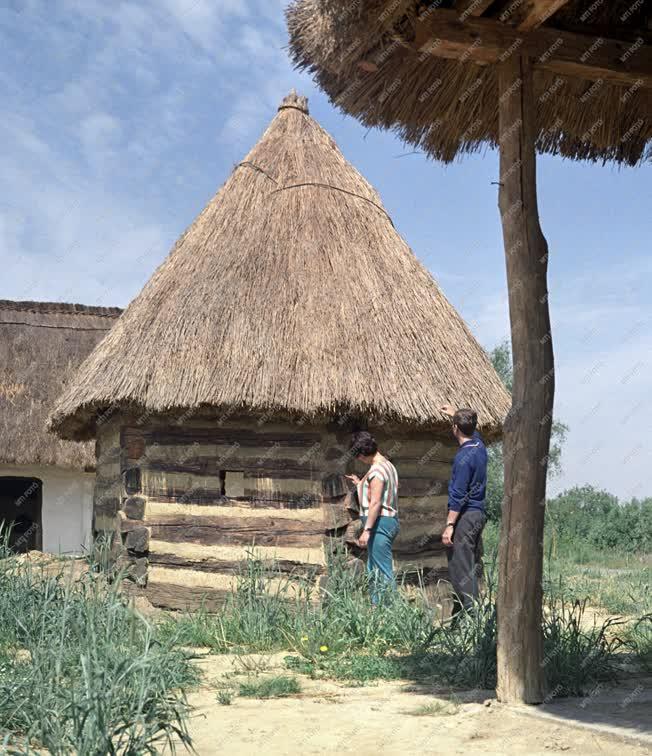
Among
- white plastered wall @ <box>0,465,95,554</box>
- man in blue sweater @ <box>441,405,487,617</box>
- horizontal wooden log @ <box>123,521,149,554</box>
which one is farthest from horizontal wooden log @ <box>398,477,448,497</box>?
white plastered wall @ <box>0,465,95,554</box>

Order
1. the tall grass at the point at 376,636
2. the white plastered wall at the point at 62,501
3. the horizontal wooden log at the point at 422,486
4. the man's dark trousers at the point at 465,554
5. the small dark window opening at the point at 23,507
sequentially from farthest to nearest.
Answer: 1. the small dark window opening at the point at 23,507
2. the white plastered wall at the point at 62,501
3. the horizontal wooden log at the point at 422,486
4. the man's dark trousers at the point at 465,554
5. the tall grass at the point at 376,636

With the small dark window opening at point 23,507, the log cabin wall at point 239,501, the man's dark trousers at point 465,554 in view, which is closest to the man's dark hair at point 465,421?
the man's dark trousers at point 465,554

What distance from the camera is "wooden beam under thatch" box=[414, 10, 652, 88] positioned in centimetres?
459

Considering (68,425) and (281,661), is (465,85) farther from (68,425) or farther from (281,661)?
(68,425)

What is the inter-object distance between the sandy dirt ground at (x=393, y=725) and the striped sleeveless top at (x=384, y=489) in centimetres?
188

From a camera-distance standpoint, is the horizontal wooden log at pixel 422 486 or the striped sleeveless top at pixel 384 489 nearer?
the striped sleeveless top at pixel 384 489

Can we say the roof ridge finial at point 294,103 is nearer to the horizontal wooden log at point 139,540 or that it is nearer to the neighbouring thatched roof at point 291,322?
the neighbouring thatched roof at point 291,322

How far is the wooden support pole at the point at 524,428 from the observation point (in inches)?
171

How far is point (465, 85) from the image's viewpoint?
5.30 metres

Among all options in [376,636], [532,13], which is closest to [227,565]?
[376,636]

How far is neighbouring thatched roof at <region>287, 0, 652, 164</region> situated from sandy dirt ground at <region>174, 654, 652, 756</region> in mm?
3344

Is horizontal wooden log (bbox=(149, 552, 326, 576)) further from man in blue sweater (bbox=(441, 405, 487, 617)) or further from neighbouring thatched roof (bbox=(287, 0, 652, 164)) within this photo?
neighbouring thatched roof (bbox=(287, 0, 652, 164))

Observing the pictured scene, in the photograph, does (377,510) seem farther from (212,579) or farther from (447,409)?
(212,579)

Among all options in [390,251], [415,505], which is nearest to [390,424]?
[415,505]
